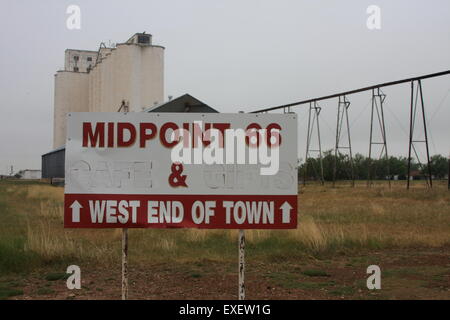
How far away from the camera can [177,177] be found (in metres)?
5.73

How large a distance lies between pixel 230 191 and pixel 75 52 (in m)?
77.3

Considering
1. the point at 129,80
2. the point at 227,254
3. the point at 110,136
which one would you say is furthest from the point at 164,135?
the point at 129,80

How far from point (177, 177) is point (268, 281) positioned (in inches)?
91.5

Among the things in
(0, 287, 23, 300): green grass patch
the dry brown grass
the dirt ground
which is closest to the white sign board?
the dirt ground

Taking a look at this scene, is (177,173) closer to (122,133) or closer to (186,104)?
(122,133)

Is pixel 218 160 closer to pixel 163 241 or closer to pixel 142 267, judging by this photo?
pixel 142 267

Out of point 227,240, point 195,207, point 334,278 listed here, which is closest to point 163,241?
point 227,240

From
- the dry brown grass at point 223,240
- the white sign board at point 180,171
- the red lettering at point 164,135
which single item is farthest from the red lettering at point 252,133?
the dry brown grass at point 223,240

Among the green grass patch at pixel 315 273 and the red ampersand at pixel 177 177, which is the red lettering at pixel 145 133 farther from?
the green grass patch at pixel 315 273

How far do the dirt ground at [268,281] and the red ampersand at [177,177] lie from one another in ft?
4.83

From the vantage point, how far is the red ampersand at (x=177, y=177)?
5.72m

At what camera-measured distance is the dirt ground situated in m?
6.45

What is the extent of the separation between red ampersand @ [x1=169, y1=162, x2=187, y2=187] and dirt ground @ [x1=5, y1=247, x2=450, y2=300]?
1.47 meters

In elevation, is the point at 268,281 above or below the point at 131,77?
below
